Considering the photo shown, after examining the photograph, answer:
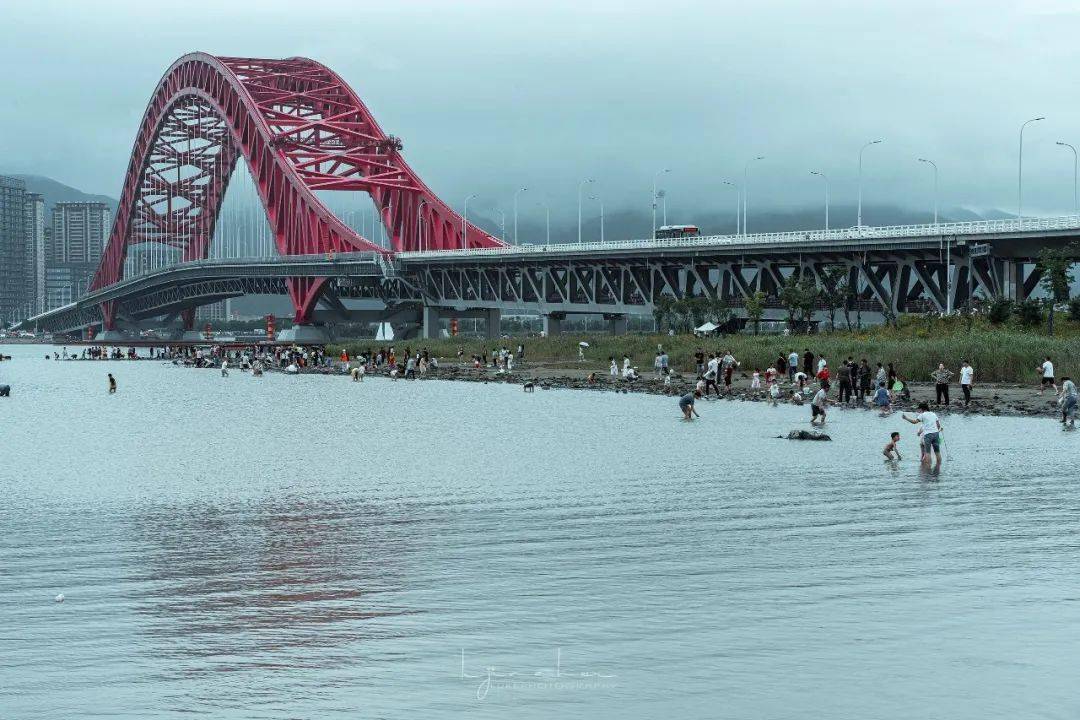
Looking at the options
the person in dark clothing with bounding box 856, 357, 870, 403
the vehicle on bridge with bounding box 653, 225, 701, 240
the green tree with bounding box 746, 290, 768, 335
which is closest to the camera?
the person in dark clothing with bounding box 856, 357, 870, 403

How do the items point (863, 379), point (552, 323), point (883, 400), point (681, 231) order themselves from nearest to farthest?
1. point (883, 400)
2. point (863, 379)
3. point (681, 231)
4. point (552, 323)

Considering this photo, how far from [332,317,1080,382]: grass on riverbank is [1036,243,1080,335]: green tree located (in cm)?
137

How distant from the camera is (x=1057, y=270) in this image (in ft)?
217

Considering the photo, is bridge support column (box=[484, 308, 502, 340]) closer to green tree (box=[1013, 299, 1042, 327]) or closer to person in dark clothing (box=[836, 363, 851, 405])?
green tree (box=[1013, 299, 1042, 327])

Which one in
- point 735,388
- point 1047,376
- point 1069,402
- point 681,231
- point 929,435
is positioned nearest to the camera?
point 929,435

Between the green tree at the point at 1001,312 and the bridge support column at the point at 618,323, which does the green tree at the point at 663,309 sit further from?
the green tree at the point at 1001,312

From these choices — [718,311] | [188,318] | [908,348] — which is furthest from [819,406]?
[188,318]

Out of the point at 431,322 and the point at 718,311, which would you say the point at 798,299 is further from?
the point at 431,322

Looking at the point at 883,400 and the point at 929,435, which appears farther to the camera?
the point at 883,400

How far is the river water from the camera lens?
39.4 ft

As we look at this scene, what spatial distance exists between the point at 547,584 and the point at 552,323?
100203mm

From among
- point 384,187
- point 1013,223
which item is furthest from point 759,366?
point 384,187

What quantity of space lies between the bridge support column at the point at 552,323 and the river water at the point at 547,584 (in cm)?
8105

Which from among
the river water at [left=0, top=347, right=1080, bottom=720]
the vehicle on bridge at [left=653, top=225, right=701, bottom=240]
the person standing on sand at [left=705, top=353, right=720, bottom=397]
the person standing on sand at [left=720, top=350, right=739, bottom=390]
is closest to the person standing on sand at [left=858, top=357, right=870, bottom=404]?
the person standing on sand at [left=705, top=353, right=720, bottom=397]
